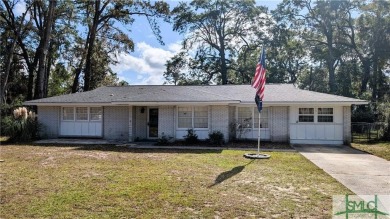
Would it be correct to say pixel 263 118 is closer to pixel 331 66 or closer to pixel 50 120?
pixel 50 120

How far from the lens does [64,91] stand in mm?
45688

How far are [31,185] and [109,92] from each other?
13772 millimetres

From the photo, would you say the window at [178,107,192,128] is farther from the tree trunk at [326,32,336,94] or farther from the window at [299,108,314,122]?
the tree trunk at [326,32,336,94]

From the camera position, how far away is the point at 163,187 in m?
7.02

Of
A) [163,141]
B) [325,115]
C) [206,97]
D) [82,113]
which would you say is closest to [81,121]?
[82,113]

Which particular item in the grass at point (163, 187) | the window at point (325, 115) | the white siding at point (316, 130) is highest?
the window at point (325, 115)

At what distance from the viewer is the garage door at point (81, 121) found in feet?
60.1

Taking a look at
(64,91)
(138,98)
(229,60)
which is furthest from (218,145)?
(64,91)

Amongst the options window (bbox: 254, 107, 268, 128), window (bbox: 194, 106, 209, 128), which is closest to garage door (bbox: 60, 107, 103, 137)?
window (bbox: 194, 106, 209, 128)

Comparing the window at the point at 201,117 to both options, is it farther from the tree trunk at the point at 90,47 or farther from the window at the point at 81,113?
the tree trunk at the point at 90,47

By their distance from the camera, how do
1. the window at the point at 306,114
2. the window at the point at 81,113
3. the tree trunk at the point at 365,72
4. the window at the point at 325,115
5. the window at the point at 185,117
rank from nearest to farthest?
the window at the point at 325,115
the window at the point at 306,114
the window at the point at 185,117
the window at the point at 81,113
the tree trunk at the point at 365,72

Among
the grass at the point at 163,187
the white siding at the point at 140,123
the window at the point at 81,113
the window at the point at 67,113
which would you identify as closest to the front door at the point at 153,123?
the white siding at the point at 140,123

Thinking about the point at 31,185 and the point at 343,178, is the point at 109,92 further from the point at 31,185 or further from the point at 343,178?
the point at 343,178

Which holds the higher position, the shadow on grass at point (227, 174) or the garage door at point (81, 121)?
the garage door at point (81, 121)
